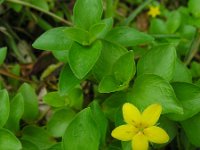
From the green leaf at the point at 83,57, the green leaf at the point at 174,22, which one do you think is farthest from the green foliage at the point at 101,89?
the green leaf at the point at 174,22

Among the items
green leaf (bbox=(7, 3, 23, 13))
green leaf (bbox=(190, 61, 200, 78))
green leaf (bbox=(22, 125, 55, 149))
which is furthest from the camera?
green leaf (bbox=(7, 3, 23, 13))

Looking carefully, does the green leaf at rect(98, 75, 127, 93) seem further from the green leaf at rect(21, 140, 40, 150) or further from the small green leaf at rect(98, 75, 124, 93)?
the green leaf at rect(21, 140, 40, 150)

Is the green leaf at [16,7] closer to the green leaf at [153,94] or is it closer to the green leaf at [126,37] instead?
the green leaf at [126,37]

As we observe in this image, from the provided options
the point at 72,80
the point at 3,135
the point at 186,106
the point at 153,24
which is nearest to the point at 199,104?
the point at 186,106

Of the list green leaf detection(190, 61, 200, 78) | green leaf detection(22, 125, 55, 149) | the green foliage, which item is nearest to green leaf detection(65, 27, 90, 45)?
the green foliage

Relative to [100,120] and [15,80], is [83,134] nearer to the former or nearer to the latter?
[100,120]

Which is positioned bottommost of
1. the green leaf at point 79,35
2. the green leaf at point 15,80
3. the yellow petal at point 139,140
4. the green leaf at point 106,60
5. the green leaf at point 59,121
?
the green leaf at point 15,80

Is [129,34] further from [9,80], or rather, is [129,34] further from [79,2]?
[9,80]
